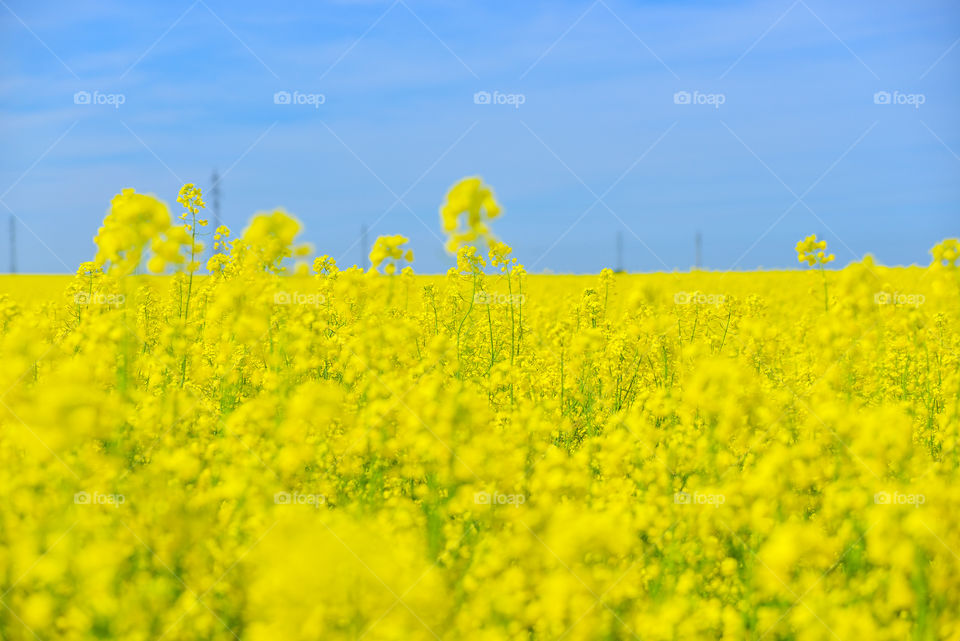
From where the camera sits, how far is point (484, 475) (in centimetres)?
353

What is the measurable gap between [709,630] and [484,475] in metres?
1.12

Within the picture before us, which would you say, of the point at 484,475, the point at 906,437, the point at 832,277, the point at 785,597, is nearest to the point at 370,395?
the point at 484,475

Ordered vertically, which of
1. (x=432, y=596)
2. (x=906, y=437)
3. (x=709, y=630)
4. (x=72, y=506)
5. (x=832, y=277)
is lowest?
(x=709, y=630)

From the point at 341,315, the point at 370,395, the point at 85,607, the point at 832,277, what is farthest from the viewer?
the point at 832,277

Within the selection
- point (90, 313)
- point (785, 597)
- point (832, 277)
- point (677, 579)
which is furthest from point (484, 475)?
point (832, 277)

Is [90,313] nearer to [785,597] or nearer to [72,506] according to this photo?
[72,506]

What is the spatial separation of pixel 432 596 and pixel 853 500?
222 centimetres

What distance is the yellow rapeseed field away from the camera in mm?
2752

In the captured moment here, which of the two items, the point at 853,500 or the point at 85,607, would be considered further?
the point at 853,500

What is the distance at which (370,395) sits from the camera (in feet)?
14.5

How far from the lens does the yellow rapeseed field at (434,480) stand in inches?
108

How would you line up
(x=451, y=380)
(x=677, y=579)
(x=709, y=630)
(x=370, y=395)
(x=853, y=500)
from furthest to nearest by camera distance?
1. (x=451, y=380)
2. (x=370, y=395)
3. (x=853, y=500)
4. (x=677, y=579)
5. (x=709, y=630)

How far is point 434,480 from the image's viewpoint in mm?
3795

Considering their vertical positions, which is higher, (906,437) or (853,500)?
(906,437)
